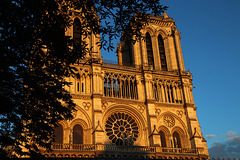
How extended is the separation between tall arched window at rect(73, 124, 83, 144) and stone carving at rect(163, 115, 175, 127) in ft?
32.2

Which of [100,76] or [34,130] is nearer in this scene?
[34,130]

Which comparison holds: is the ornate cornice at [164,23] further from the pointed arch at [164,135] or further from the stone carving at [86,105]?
the stone carving at [86,105]

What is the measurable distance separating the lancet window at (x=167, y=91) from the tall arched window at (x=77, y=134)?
398 inches

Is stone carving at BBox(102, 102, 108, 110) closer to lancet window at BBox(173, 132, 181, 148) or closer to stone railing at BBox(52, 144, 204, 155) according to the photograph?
stone railing at BBox(52, 144, 204, 155)

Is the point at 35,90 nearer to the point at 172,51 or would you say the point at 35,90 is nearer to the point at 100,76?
the point at 100,76

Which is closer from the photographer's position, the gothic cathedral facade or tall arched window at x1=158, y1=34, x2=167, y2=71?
the gothic cathedral facade

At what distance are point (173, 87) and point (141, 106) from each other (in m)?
5.43

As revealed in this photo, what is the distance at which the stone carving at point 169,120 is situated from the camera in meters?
32.2

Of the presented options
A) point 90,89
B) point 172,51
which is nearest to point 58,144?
point 90,89

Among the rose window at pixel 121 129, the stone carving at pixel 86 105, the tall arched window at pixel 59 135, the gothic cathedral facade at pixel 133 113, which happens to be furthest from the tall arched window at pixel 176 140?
the tall arched window at pixel 59 135

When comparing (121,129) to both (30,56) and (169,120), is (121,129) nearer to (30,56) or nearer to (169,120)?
(169,120)

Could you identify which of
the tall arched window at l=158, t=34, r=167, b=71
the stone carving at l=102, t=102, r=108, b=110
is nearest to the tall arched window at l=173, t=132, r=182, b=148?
the stone carving at l=102, t=102, r=108, b=110

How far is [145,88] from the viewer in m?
32.3

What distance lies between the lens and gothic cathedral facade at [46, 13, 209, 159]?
27.7m
